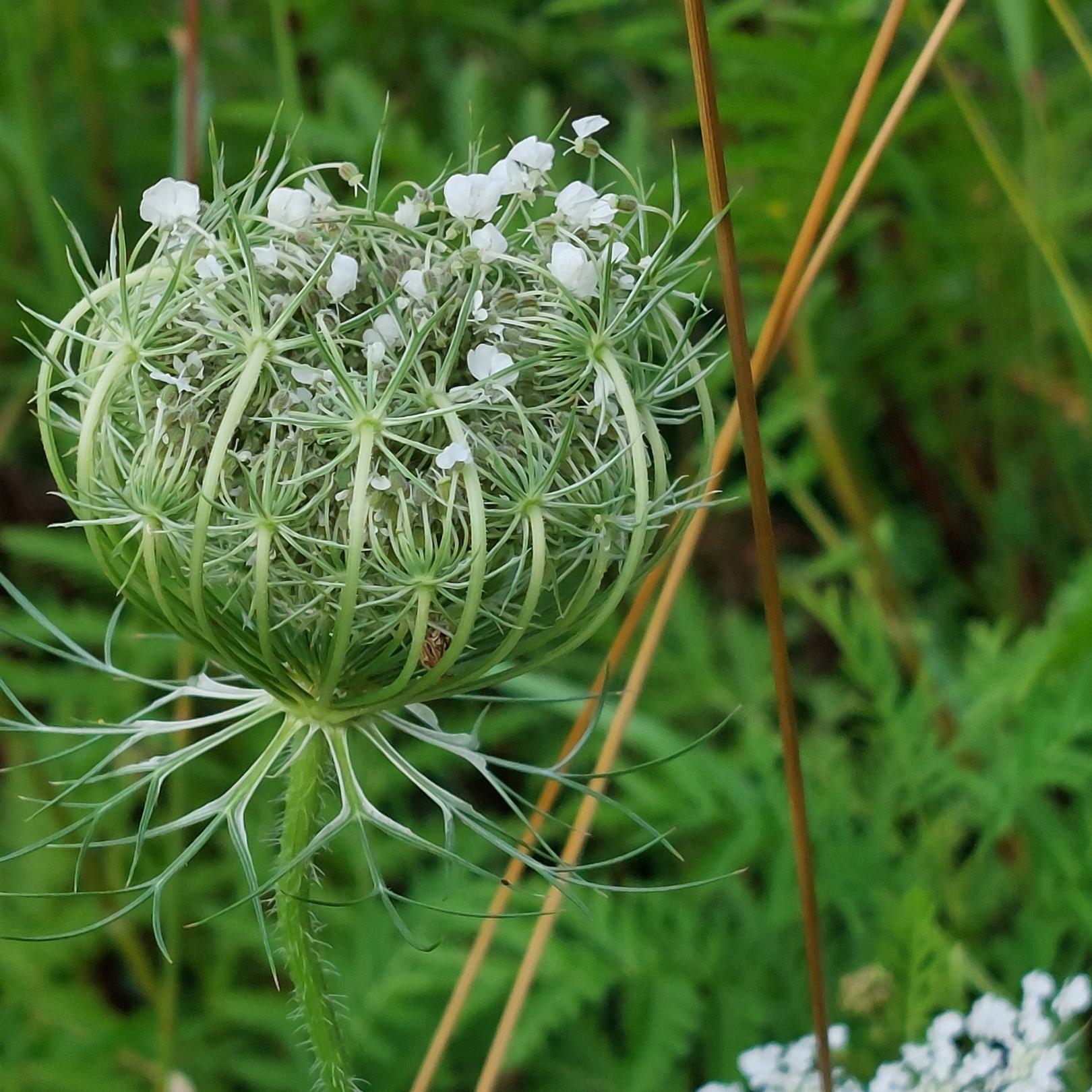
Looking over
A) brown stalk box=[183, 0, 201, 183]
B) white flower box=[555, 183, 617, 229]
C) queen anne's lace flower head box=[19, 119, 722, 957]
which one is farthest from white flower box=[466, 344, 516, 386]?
brown stalk box=[183, 0, 201, 183]

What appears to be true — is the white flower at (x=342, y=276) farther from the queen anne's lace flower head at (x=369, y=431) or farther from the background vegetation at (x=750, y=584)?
the background vegetation at (x=750, y=584)

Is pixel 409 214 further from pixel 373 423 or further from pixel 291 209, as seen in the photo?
pixel 373 423

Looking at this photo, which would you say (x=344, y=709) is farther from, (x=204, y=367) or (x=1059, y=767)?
(x=1059, y=767)

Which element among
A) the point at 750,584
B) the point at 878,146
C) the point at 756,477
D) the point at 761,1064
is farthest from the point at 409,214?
the point at 750,584

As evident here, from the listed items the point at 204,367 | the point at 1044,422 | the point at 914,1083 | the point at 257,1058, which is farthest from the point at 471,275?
the point at 1044,422

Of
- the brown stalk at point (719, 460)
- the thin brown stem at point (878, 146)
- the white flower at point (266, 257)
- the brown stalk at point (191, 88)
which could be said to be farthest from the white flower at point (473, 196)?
the brown stalk at point (191, 88)
